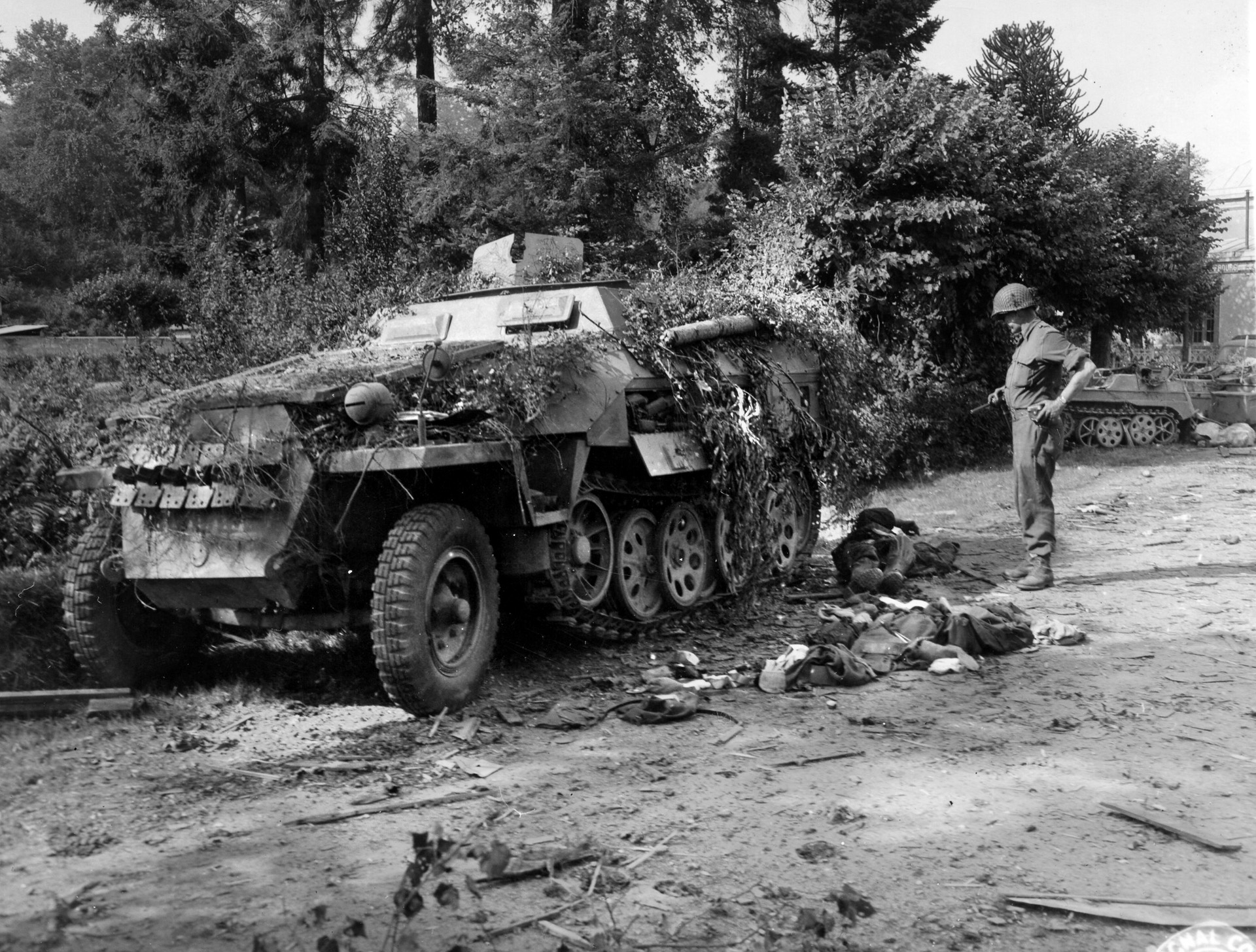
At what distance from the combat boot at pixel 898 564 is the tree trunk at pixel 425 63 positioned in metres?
16.2

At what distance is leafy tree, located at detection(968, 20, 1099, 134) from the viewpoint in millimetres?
28797

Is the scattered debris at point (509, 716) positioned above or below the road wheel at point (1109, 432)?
below

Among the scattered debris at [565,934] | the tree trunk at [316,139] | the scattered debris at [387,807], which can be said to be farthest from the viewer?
the tree trunk at [316,139]

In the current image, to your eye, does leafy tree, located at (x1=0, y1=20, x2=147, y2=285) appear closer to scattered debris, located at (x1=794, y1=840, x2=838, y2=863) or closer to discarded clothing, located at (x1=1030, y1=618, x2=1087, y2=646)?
discarded clothing, located at (x1=1030, y1=618, x2=1087, y2=646)

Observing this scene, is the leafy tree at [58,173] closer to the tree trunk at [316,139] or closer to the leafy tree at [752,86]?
the tree trunk at [316,139]

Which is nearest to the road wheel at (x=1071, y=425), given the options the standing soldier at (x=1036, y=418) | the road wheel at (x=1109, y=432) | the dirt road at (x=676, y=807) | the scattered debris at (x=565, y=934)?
the road wheel at (x=1109, y=432)

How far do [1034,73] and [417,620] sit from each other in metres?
28.0

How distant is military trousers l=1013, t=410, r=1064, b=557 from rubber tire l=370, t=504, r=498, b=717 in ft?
14.1

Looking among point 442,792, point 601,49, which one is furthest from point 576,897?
point 601,49

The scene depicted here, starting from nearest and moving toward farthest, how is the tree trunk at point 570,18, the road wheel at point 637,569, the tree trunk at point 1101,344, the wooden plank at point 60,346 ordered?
the road wheel at point 637,569
the wooden plank at point 60,346
the tree trunk at point 570,18
the tree trunk at point 1101,344

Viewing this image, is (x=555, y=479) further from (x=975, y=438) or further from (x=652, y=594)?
(x=975, y=438)

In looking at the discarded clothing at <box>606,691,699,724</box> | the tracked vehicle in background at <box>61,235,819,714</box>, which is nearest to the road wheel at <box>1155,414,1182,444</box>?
the tracked vehicle in background at <box>61,235,819,714</box>

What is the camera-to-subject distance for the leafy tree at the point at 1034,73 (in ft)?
94.5

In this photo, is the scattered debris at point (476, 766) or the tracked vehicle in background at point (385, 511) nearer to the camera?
the scattered debris at point (476, 766)
